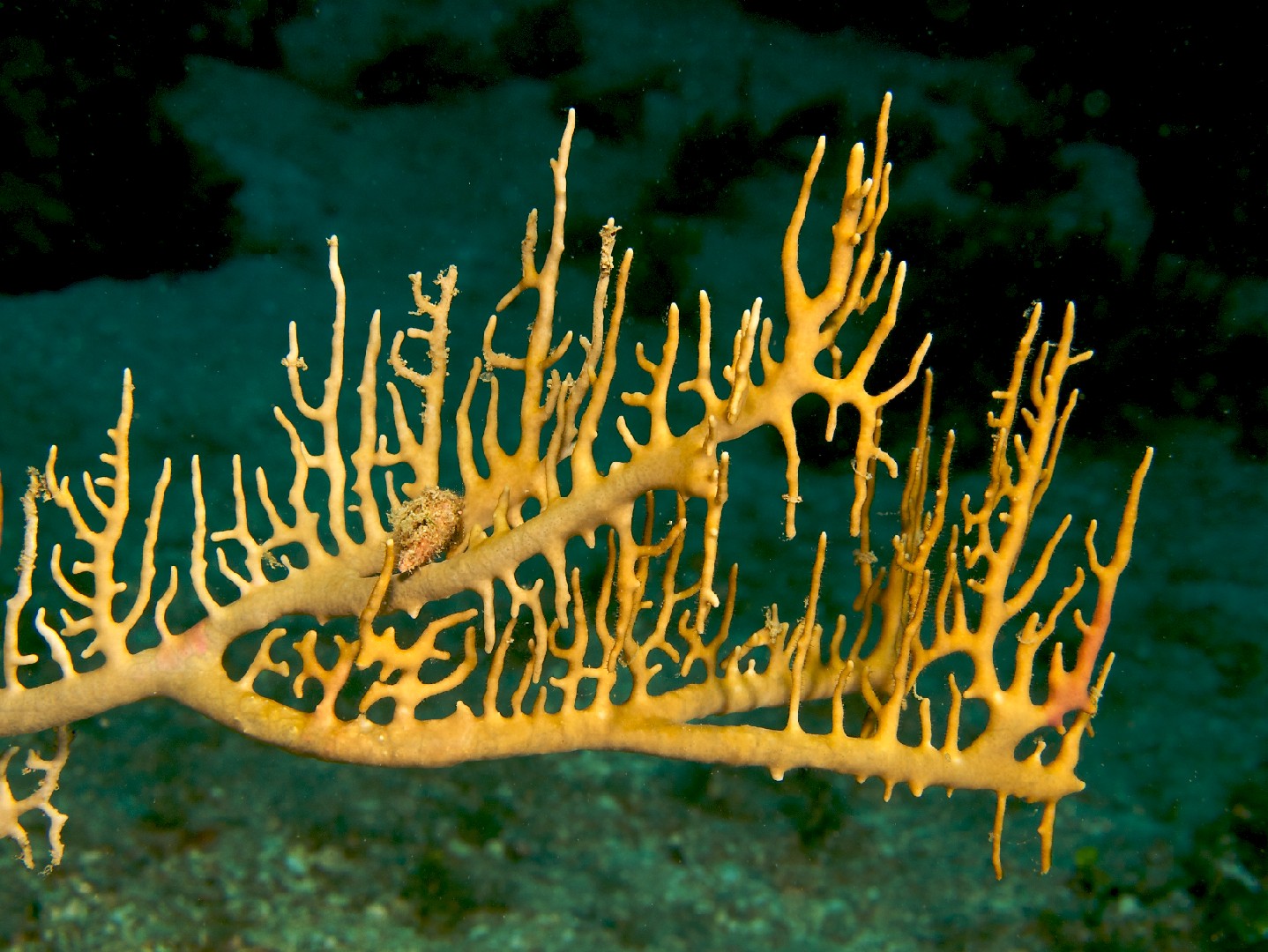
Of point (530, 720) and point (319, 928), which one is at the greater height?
point (530, 720)

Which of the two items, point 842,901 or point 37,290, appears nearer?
point 842,901

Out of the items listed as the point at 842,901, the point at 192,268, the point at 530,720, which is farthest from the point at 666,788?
the point at 192,268

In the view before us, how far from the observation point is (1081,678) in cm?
240

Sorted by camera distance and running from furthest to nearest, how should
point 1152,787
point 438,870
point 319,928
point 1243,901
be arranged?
point 1152,787 < point 1243,901 < point 438,870 < point 319,928

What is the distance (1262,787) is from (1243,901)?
136 cm

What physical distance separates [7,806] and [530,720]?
2.02 metres

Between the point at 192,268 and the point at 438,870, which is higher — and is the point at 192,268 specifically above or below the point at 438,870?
above

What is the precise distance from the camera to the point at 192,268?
727 centimetres

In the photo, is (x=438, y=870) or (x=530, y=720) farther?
(x=438, y=870)

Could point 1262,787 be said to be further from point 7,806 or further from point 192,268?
point 192,268

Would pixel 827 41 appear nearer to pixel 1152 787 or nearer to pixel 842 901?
pixel 842 901

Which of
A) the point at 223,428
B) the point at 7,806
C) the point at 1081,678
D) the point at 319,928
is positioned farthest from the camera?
the point at 223,428

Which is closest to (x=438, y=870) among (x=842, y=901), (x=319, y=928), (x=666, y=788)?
(x=319, y=928)

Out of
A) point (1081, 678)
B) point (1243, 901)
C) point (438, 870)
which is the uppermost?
point (1081, 678)
